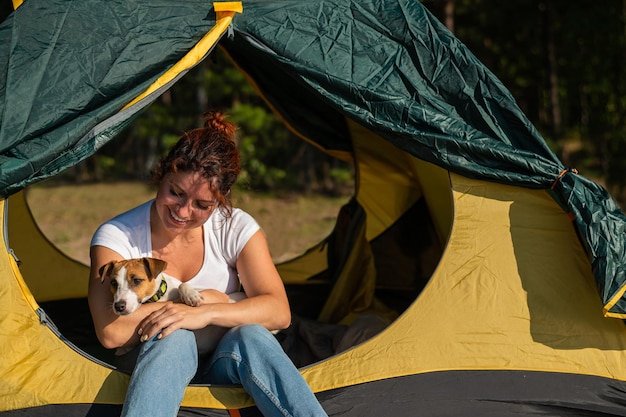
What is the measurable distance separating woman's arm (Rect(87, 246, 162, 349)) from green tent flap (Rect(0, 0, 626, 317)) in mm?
392

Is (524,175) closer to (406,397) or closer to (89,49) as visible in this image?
(406,397)

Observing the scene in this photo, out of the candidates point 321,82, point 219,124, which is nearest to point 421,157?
point 321,82

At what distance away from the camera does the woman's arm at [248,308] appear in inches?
115

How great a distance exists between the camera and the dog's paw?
3098 mm

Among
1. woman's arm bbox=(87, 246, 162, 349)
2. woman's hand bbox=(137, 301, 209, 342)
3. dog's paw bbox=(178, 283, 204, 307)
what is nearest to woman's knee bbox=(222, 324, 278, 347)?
woman's hand bbox=(137, 301, 209, 342)

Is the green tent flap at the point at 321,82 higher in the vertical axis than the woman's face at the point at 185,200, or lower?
higher

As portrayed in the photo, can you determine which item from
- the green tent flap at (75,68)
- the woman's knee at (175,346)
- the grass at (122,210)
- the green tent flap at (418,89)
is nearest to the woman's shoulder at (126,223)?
the green tent flap at (75,68)

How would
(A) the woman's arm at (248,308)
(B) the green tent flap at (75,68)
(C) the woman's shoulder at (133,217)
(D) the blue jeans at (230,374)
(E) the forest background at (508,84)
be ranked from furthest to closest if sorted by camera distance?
(E) the forest background at (508,84) → (C) the woman's shoulder at (133,217) → (B) the green tent flap at (75,68) → (A) the woman's arm at (248,308) → (D) the blue jeans at (230,374)

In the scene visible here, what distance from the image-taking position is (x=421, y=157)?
3.35 meters

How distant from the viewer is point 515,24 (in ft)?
34.8

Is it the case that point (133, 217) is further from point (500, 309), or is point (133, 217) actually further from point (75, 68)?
point (500, 309)

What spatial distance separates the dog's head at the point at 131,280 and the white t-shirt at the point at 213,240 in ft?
0.51

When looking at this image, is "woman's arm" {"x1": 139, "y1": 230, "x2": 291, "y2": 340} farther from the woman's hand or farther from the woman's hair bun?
the woman's hair bun

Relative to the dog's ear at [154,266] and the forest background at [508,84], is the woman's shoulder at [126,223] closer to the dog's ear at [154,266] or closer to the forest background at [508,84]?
the dog's ear at [154,266]
